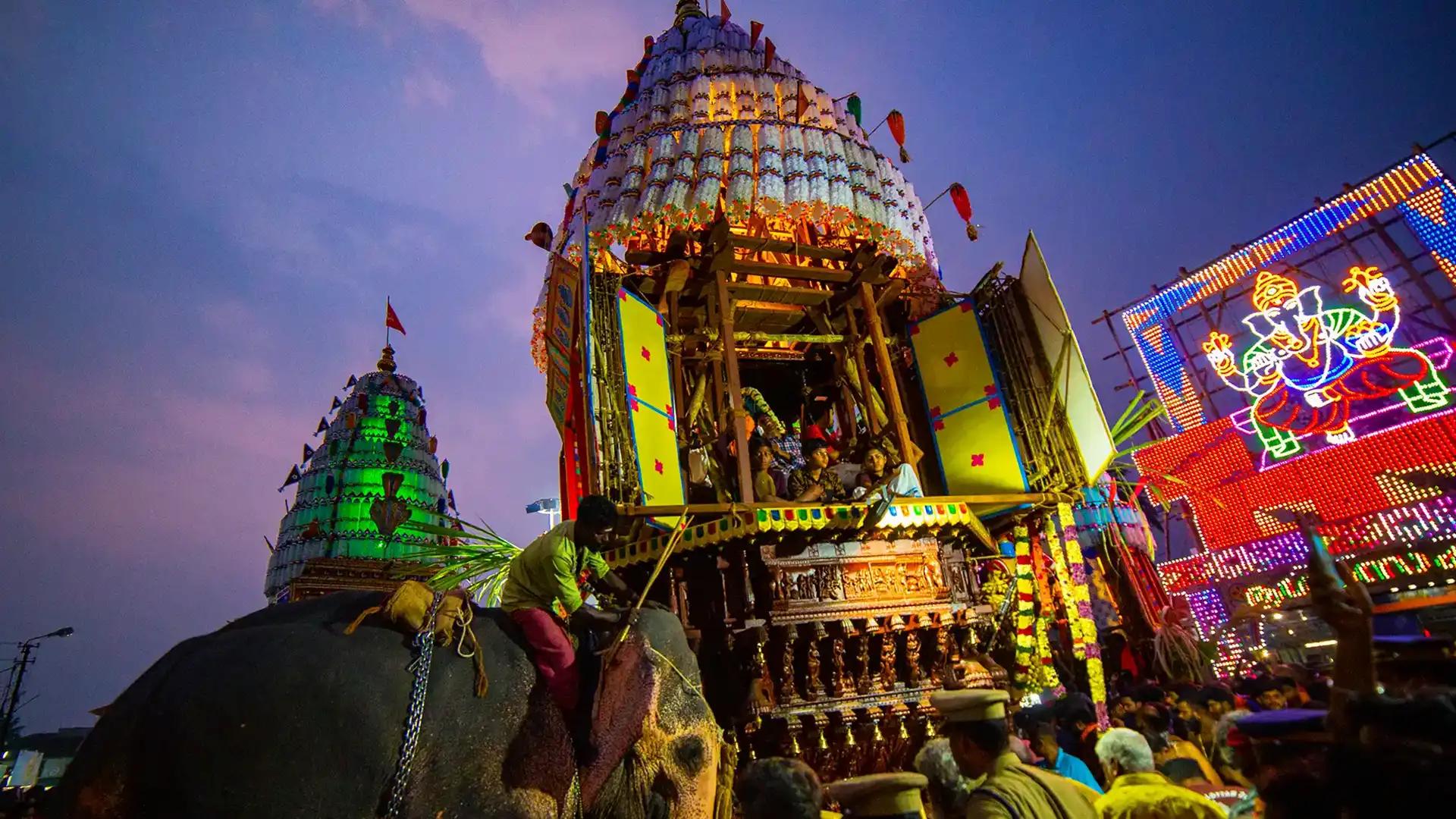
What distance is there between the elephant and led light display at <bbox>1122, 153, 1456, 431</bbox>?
24770 millimetres

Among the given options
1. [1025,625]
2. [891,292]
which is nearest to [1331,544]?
[1025,625]

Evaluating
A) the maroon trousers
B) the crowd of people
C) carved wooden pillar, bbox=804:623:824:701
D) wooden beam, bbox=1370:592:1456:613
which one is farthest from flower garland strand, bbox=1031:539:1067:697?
wooden beam, bbox=1370:592:1456:613

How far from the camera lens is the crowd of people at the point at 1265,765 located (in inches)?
78.4

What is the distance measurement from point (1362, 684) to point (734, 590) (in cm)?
688

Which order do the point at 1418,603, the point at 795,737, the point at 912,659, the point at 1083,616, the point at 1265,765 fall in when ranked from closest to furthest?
the point at 1265,765 < the point at 795,737 < the point at 912,659 < the point at 1083,616 < the point at 1418,603

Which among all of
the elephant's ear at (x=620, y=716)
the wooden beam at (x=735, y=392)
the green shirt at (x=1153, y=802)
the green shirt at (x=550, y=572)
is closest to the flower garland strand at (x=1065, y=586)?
the wooden beam at (x=735, y=392)

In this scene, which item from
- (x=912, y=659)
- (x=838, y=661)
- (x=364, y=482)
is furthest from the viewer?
(x=364, y=482)

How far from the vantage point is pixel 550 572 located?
4785mm

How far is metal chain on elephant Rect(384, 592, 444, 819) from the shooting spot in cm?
349

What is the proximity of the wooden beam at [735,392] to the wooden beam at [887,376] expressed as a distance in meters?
2.59

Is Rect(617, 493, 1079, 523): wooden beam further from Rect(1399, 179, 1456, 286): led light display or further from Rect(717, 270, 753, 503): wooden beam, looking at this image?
→ Rect(1399, 179, 1456, 286): led light display

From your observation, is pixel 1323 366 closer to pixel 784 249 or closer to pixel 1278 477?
pixel 1278 477

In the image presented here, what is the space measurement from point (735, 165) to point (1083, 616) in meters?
9.45

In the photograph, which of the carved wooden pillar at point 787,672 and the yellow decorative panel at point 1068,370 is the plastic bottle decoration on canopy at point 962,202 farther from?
the carved wooden pillar at point 787,672
